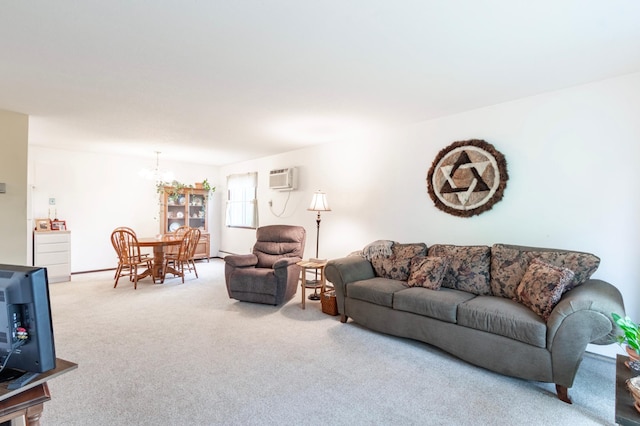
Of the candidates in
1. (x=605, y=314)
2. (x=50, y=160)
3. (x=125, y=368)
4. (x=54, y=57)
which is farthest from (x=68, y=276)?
(x=605, y=314)

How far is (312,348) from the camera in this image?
110 inches

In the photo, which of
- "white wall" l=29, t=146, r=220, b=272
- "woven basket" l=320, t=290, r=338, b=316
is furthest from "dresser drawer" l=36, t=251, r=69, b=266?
"woven basket" l=320, t=290, r=338, b=316

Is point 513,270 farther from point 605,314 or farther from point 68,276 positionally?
point 68,276

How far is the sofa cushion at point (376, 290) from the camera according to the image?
304cm

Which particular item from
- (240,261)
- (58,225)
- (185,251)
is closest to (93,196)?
(58,225)

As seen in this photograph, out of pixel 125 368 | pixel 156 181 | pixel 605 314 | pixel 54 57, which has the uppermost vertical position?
pixel 54 57

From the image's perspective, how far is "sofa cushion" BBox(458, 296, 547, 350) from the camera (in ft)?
7.19

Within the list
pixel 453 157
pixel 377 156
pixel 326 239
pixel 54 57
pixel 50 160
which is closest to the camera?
pixel 54 57

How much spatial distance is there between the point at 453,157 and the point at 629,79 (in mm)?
1445

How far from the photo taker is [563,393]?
6.84ft

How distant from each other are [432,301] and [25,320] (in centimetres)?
258

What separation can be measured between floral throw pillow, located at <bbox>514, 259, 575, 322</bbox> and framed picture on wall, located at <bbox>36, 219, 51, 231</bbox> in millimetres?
6653

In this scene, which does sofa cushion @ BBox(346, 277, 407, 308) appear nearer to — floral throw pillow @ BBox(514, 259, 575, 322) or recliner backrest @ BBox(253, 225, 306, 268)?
floral throw pillow @ BBox(514, 259, 575, 322)

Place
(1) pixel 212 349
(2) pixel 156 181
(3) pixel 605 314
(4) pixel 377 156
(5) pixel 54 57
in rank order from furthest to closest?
(2) pixel 156 181, (4) pixel 377 156, (1) pixel 212 349, (5) pixel 54 57, (3) pixel 605 314
